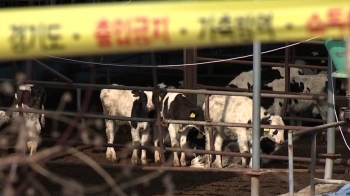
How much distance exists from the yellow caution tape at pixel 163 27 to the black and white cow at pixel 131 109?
29.1 feet

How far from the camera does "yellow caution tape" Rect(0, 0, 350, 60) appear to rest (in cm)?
195

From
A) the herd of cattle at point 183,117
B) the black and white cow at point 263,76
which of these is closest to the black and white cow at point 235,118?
the herd of cattle at point 183,117

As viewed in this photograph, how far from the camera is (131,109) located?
11391 mm

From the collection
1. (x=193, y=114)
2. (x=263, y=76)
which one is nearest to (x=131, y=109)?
(x=193, y=114)

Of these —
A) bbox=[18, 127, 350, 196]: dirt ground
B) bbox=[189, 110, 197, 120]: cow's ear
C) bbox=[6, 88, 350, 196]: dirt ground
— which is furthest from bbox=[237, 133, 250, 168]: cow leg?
bbox=[189, 110, 197, 120]: cow's ear

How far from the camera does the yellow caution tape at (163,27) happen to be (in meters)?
1.95

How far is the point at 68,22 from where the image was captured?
1.97 metres

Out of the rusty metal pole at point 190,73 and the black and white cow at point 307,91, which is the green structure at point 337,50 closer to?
the rusty metal pole at point 190,73

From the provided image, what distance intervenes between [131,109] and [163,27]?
945 centimetres

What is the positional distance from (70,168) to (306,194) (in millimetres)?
3917

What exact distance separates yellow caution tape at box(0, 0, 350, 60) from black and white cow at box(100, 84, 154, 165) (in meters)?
8.86

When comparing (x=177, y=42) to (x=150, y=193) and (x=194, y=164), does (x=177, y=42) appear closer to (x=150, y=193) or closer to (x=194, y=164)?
(x=150, y=193)

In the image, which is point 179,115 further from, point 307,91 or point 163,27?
point 163,27

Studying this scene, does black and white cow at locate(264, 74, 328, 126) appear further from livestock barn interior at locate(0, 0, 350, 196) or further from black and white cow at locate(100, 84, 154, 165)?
black and white cow at locate(100, 84, 154, 165)
